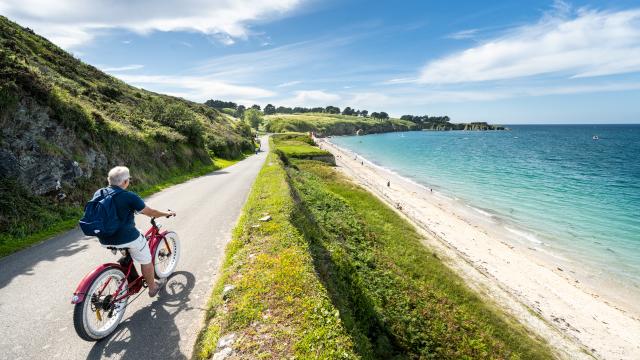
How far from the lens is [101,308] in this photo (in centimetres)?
641

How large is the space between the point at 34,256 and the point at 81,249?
4.08ft

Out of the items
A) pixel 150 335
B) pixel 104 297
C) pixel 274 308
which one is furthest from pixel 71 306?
pixel 274 308

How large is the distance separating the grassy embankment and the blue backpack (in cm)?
302

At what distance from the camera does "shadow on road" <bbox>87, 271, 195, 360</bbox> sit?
20.0ft

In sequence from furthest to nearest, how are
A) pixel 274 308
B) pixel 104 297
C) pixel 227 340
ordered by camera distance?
pixel 274 308 < pixel 104 297 < pixel 227 340

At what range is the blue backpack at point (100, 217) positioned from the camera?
625 centimetres

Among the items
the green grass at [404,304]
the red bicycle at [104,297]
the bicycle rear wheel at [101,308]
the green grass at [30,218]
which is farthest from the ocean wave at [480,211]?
the green grass at [30,218]

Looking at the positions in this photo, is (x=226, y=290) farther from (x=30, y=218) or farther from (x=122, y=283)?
(x=30, y=218)

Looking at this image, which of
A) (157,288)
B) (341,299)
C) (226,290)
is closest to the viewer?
(226,290)

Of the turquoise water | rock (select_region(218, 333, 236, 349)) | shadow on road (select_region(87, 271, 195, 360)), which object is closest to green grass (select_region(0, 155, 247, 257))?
shadow on road (select_region(87, 271, 195, 360))

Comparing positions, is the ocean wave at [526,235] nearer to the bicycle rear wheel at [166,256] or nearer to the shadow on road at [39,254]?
the bicycle rear wheel at [166,256]

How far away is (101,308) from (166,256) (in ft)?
9.32

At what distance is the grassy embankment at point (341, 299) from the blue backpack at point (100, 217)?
3022 millimetres

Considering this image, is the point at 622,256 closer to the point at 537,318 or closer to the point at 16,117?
the point at 537,318
